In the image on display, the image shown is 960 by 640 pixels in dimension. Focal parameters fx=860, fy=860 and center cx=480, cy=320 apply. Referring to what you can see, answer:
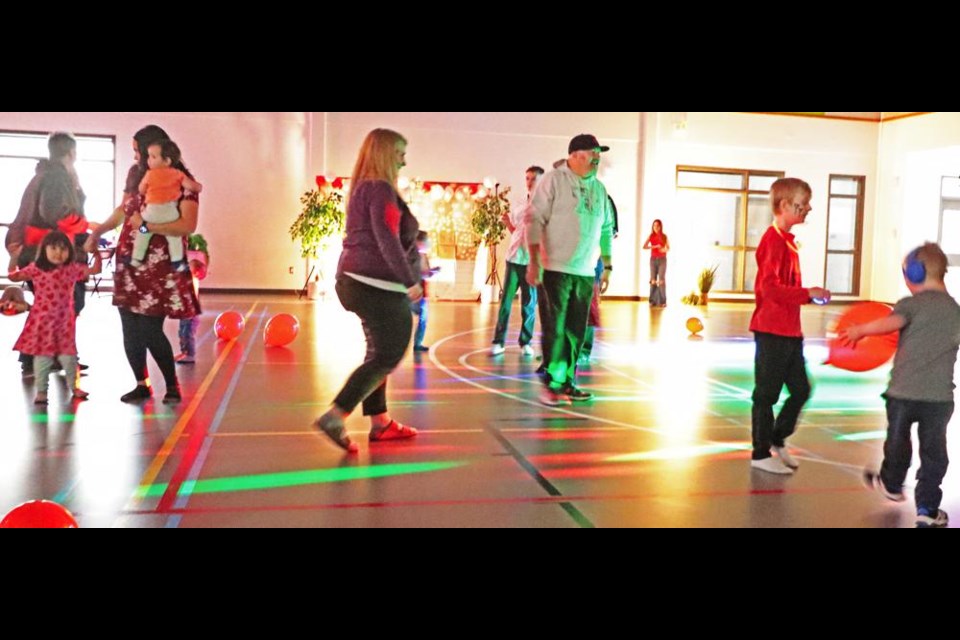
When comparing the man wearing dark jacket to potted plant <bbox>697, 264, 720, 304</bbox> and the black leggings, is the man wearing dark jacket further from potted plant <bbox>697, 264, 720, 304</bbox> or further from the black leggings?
potted plant <bbox>697, 264, 720, 304</bbox>

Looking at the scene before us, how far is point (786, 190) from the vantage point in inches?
162

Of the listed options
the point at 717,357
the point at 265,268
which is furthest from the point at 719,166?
the point at 717,357

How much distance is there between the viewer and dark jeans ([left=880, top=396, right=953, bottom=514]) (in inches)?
136

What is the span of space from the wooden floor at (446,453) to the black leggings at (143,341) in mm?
253

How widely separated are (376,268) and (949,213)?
21925mm

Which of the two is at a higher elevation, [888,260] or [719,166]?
[719,166]

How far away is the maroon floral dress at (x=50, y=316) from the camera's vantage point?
5430 mm

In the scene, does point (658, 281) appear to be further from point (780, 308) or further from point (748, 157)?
point (780, 308)

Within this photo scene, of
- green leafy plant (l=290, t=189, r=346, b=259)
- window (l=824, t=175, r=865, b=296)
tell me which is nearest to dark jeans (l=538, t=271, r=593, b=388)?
green leafy plant (l=290, t=189, r=346, b=259)

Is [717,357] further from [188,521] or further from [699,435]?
[188,521]

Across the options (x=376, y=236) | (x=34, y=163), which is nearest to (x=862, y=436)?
(x=376, y=236)

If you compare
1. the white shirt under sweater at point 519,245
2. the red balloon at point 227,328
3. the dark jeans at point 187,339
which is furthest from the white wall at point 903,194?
the dark jeans at point 187,339
